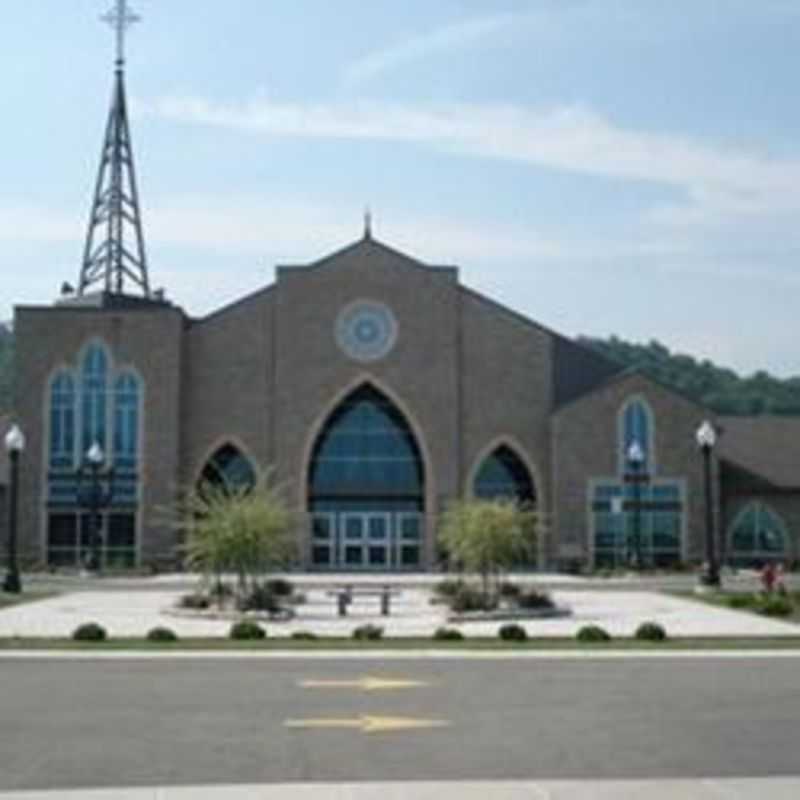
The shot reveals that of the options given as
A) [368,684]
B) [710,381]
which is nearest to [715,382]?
[710,381]

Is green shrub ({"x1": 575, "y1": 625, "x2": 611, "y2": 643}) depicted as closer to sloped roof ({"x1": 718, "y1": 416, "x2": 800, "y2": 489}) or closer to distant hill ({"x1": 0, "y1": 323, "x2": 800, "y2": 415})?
sloped roof ({"x1": 718, "y1": 416, "x2": 800, "y2": 489})

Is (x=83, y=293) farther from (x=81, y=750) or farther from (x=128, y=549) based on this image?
(x=81, y=750)

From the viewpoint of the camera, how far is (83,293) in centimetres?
8381

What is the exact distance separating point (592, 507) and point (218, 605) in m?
A: 32.4

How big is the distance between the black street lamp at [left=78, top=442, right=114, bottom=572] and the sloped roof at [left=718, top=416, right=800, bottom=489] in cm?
2693

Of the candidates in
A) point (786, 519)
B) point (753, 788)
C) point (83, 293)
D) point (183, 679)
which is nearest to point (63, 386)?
point (83, 293)

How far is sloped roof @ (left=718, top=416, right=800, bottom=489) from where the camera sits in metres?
71.7

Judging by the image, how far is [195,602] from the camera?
3859 cm

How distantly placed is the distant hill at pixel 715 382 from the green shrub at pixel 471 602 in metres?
101

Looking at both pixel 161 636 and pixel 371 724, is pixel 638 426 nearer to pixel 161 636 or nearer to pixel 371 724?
pixel 161 636

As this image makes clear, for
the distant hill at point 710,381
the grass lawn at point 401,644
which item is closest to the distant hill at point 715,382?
the distant hill at point 710,381

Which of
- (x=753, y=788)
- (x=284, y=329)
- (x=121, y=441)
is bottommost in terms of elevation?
(x=753, y=788)

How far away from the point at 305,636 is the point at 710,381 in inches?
5317

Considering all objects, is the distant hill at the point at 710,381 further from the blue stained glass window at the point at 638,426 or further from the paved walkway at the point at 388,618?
the paved walkway at the point at 388,618
